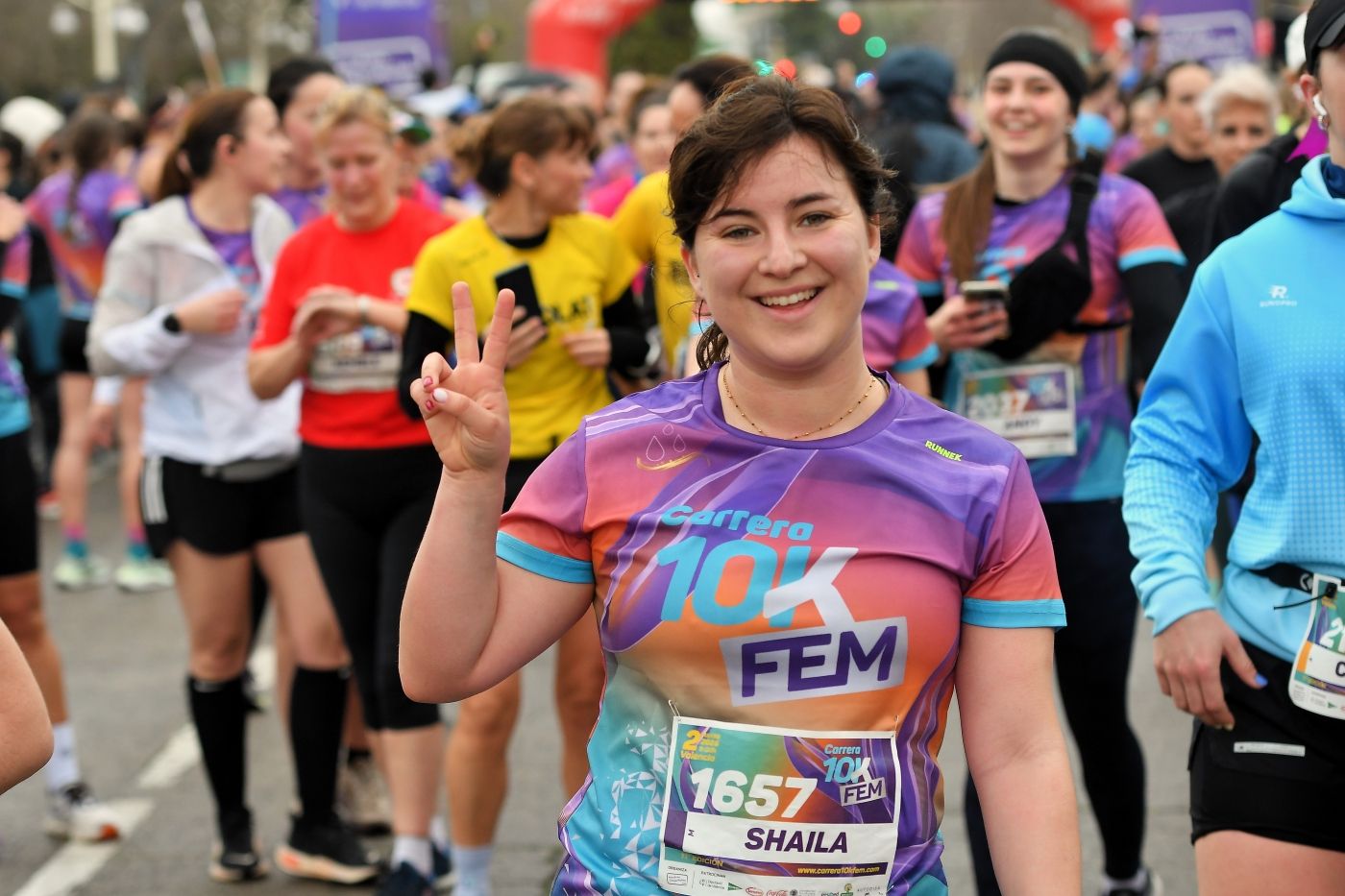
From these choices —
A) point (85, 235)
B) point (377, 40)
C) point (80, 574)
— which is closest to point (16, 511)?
point (80, 574)

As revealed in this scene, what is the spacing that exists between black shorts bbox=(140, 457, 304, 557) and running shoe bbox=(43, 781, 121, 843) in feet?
→ 3.08

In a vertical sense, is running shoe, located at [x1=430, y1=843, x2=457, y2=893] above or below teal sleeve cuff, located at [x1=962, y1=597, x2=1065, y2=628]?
below

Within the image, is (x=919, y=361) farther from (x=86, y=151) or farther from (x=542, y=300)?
(x=86, y=151)

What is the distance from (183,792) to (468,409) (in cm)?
465

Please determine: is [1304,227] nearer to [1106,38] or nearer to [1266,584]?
[1266,584]

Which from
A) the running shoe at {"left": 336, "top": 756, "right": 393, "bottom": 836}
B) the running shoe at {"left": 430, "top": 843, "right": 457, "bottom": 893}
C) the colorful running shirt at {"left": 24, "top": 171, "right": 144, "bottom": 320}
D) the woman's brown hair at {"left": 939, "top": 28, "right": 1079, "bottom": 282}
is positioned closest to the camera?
the woman's brown hair at {"left": 939, "top": 28, "right": 1079, "bottom": 282}

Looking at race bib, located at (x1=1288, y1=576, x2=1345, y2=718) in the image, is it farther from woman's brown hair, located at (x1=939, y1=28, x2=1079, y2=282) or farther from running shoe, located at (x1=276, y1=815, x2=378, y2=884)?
running shoe, located at (x1=276, y1=815, x2=378, y2=884)

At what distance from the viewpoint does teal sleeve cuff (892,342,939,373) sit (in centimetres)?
462

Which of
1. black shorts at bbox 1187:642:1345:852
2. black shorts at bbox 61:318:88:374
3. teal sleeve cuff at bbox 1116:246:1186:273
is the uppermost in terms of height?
teal sleeve cuff at bbox 1116:246:1186:273

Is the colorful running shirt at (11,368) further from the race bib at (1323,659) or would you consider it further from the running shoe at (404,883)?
the race bib at (1323,659)

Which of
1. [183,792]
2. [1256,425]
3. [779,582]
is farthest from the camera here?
[183,792]

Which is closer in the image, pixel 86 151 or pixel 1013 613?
pixel 1013 613

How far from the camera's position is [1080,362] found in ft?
15.5

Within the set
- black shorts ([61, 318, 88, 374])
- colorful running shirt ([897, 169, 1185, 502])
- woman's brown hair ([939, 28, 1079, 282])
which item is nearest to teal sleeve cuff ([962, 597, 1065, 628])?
colorful running shirt ([897, 169, 1185, 502])
